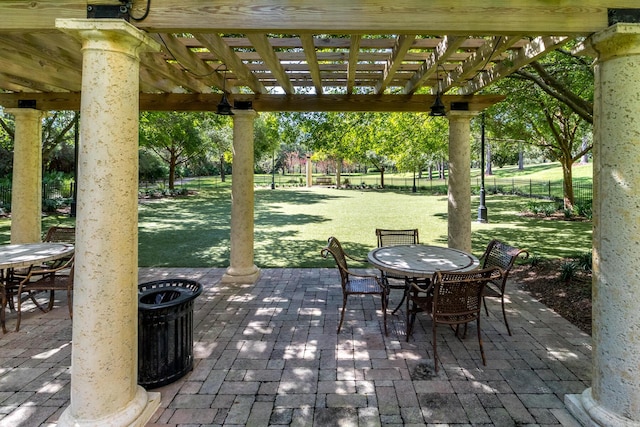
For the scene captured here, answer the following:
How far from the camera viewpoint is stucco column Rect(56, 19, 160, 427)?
94.7 inches

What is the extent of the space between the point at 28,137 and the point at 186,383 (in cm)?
607

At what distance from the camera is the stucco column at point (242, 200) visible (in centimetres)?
639

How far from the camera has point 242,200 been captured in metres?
6.46

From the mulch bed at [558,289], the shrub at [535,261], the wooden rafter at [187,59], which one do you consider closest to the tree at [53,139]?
the wooden rafter at [187,59]

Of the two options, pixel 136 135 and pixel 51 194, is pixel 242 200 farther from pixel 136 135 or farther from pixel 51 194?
pixel 51 194

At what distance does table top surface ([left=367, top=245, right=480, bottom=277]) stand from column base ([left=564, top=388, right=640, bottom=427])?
1.57 meters

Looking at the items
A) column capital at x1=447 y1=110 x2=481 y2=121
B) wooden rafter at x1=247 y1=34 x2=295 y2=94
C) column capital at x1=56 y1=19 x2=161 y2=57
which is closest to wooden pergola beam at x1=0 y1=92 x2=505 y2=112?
column capital at x1=447 y1=110 x2=481 y2=121

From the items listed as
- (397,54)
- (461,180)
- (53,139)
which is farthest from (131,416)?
(53,139)

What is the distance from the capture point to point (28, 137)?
650cm

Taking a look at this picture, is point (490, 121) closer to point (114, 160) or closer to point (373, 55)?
point (373, 55)

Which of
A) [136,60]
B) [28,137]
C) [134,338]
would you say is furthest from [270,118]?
[134,338]

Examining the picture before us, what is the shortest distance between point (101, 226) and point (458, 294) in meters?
3.20

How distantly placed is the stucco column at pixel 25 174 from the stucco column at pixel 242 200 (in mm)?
3762

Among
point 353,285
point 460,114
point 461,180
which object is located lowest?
point 353,285
